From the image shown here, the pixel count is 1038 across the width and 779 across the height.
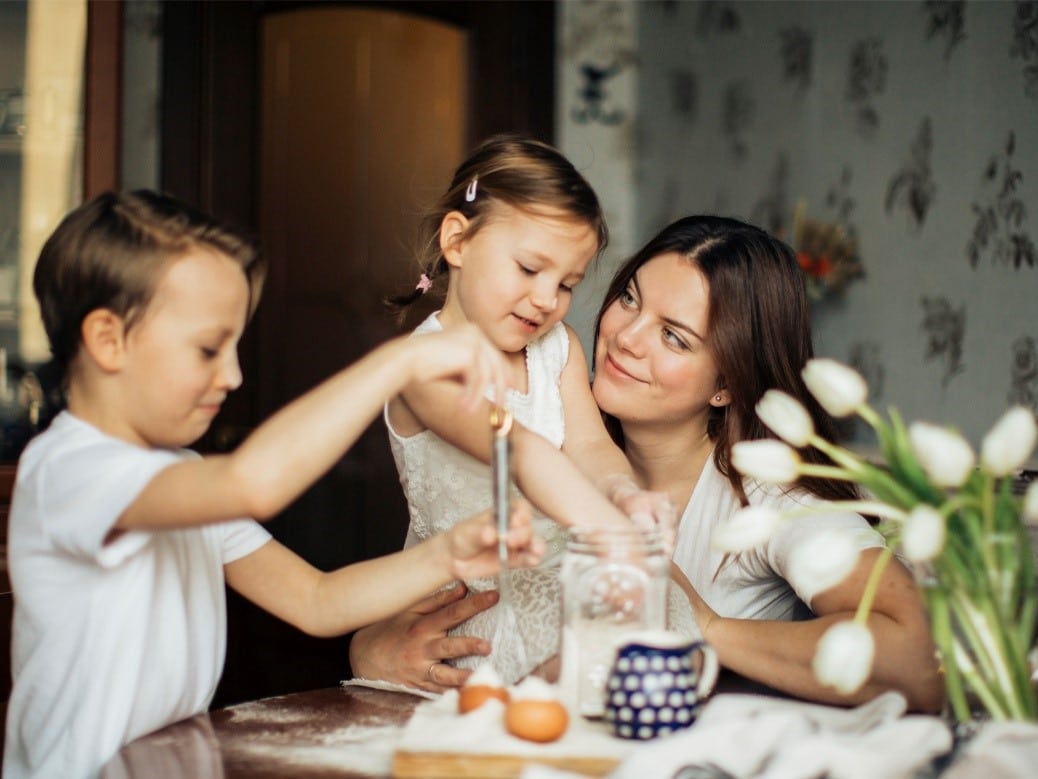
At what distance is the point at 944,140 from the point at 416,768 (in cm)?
268

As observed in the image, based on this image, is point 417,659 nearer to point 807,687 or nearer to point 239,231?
point 807,687

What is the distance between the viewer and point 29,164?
295cm

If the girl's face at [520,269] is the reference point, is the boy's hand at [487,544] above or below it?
below

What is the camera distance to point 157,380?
1165 mm

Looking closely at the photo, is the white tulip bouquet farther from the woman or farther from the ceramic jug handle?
the woman

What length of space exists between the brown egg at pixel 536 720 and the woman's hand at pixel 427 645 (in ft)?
1.56

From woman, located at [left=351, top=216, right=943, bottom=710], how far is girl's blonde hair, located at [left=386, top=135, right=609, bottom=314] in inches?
7.8

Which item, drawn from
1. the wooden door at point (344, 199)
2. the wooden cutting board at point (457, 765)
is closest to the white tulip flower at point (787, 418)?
the wooden cutting board at point (457, 765)

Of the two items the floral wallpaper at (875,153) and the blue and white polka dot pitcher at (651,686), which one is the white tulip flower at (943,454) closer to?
the blue and white polka dot pitcher at (651,686)

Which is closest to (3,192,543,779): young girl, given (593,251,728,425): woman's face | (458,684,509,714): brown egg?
(458,684,509,714): brown egg

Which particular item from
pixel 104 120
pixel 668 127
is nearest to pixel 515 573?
pixel 104 120

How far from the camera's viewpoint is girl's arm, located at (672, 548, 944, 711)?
1522 millimetres

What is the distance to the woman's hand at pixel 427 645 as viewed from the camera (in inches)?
60.8

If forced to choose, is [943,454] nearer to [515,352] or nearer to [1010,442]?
[1010,442]
